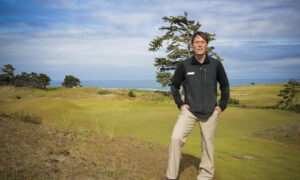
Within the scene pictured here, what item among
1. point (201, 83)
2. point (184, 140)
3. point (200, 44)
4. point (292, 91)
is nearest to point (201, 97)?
point (201, 83)

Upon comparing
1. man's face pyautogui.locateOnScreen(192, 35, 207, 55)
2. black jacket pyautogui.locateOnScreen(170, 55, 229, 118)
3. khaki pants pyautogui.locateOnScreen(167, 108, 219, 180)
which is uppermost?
man's face pyautogui.locateOnScreen(192, 35, 207, 55)

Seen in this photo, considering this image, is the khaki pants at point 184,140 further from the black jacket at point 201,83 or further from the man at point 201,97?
the black jacket at point 201,83

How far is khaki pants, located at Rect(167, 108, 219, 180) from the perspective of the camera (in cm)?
346

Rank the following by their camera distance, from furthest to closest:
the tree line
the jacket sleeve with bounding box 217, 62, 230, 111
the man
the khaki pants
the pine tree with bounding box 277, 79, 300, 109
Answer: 1. the tree line
2. the pine tree with bounding box 277, 79, 300, 109
3. the jacket sleeve with bounding box 217, 62, 230, 111
4. the man
5. the khaki pants

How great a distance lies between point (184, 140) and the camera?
11.7 ft

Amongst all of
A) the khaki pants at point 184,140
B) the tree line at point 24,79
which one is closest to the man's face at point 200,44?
the khaki pants at point 184,140

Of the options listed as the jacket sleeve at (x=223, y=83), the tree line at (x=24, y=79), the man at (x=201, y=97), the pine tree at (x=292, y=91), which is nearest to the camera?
the man at (x=201, y=97)

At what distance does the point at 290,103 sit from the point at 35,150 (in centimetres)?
3273

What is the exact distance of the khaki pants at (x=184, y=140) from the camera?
346 cm

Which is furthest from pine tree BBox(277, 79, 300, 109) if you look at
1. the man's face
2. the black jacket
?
the man's face

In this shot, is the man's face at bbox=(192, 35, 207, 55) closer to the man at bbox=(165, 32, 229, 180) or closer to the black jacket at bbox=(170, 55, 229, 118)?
the man at bbox=(165, 32, 229, 180)

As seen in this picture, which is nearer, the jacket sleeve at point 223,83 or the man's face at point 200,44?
the man's face at point 200,44

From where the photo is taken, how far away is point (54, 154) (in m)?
3.80

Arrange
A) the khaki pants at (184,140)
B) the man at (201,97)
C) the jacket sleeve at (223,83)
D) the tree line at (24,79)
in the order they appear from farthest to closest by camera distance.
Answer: the tree line at (24,79)
the jacket sleeve at (223,83)
the man at (201,97)
the khaki pants at (184,140)
